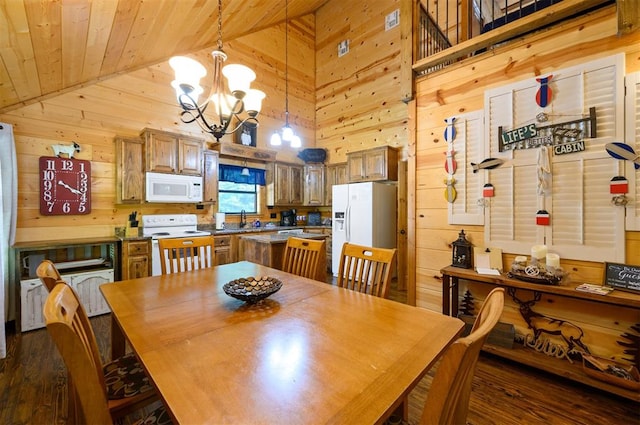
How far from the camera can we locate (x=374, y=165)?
4797mm

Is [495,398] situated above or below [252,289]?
below

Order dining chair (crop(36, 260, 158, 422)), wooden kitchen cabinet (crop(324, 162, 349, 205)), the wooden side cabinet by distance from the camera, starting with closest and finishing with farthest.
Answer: dining chair (crop(36, 260, 158, 422)), the wooden side cabinet, wooden kitchen cabinet (crop(324, 162, 349, 205))

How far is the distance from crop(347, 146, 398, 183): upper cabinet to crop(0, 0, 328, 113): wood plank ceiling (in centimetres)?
281

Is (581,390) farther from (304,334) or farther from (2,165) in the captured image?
(2,165)

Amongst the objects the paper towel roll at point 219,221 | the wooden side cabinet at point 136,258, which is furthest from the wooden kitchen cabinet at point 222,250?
the wooden side cabinet at point 136,258

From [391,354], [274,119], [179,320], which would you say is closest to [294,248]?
[179,320]

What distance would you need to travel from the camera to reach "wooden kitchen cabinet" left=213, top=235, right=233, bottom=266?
410cm

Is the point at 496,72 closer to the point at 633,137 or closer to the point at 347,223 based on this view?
the point at 633,137

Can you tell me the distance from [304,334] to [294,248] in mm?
1249

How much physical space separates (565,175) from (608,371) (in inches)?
52.3

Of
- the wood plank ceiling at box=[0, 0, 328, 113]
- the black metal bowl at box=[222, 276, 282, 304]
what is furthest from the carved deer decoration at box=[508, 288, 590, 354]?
the wood plank ceiling at box=[0, 0, 328, 113]

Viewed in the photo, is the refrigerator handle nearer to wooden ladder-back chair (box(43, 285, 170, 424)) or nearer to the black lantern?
the black lantern

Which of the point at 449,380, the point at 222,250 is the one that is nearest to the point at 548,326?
the point at 449,380

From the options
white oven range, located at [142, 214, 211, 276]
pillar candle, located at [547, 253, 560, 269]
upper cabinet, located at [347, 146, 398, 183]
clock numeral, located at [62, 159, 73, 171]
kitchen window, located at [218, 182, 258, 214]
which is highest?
upper cabinet, located at [347, 146, 398, 183]
